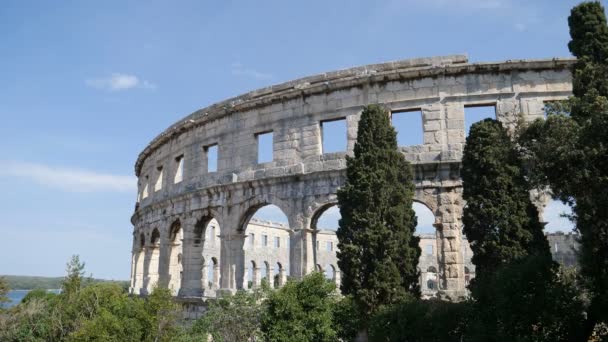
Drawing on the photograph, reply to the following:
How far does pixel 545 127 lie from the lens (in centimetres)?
880

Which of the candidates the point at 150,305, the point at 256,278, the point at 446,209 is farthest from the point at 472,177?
the point at 256,278

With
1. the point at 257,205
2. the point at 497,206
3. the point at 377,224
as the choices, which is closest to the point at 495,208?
the point at 497,206

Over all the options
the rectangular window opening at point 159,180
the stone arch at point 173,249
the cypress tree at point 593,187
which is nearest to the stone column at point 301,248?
the stone arch at point 173,249

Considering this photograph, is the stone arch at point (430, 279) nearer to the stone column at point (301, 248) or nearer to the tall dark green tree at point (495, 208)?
the stone column at point (301, 248)

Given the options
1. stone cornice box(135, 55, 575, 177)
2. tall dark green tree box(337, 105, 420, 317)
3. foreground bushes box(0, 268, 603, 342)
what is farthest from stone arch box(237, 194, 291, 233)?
foreground bushes box(0, 268, 603, 342)

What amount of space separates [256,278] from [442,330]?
29.6m

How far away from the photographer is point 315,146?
1470 cm

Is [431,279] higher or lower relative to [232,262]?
lower

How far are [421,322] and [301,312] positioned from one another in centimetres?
244

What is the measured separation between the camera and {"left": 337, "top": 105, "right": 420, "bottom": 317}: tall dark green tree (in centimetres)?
1085

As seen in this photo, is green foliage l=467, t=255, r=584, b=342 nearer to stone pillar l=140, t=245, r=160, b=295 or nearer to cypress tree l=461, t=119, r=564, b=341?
cypress tree l=461, t=119, r=564, b=341

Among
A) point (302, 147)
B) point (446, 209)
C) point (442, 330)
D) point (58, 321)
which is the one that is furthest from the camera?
point (302, 147)

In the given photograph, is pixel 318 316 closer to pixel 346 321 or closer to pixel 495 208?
pixel 346 321

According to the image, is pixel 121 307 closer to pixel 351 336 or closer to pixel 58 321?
pixel 58 321
